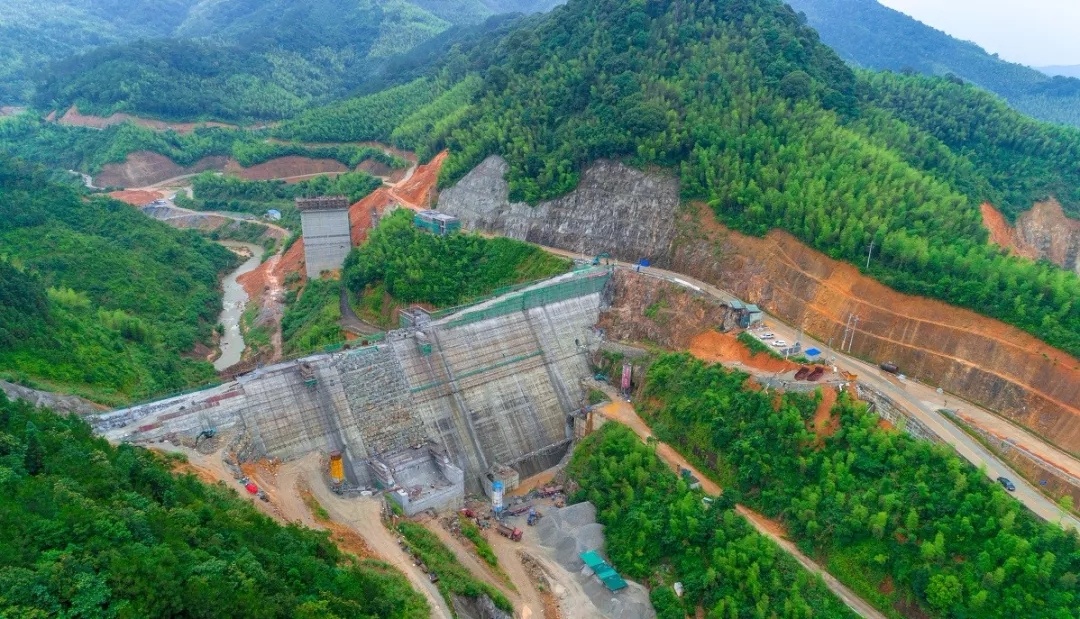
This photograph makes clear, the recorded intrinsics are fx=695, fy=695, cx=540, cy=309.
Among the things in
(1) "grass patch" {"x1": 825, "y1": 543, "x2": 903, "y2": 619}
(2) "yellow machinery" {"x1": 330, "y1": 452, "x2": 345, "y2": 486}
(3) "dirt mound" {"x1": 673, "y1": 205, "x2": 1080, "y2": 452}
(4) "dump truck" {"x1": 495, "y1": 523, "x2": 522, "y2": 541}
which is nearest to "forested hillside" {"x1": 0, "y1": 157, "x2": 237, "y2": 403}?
(2) "yellow machinery" {"x1": 330, "y1": 452, "x2": 345, "y2": 486}

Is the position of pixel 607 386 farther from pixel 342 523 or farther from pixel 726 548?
pixel 342 523

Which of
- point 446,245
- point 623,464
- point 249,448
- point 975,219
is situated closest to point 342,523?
point 249,448

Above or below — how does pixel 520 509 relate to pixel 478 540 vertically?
below

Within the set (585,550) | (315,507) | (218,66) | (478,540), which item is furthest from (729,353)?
(218,66)

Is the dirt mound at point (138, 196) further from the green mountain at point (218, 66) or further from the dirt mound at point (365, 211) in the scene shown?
the dirt mound at point (365, 211)

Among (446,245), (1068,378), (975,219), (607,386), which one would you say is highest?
(975,219)

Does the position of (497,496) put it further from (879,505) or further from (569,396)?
(879,505)
